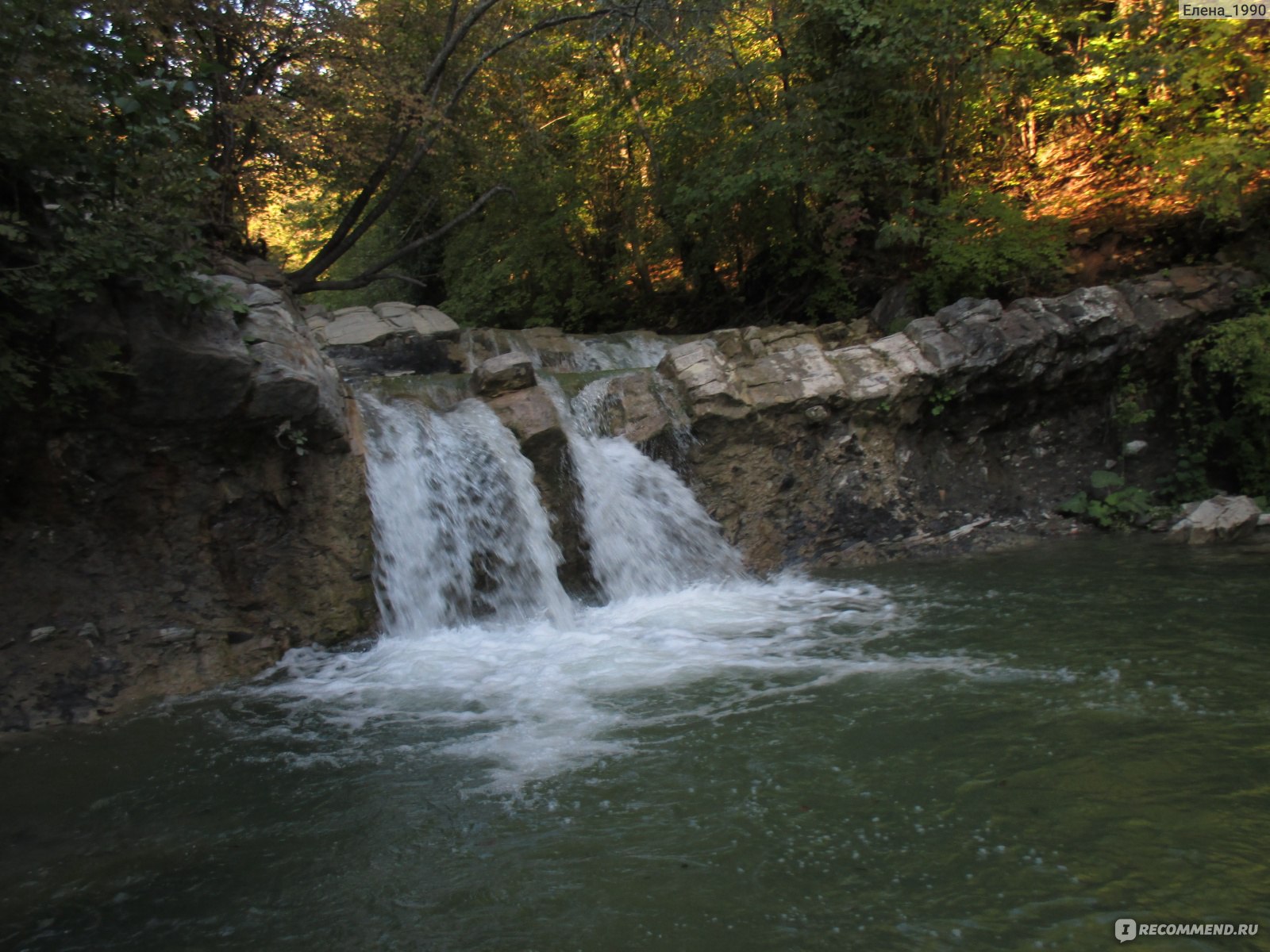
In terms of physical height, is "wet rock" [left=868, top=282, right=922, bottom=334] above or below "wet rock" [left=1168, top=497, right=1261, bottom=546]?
above

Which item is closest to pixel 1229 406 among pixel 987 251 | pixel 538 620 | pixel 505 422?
pixel 987 251

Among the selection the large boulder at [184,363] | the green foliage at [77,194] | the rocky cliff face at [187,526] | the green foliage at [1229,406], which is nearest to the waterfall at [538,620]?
the rocky cliff face at [187,526]

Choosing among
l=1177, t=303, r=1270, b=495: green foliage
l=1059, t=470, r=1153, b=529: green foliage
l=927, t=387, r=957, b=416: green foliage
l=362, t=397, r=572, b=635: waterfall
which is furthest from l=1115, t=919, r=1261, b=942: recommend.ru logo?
l=1177, t=303, r=1270, b=495: green foliage

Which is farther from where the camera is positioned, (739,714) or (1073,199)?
(1073,199)

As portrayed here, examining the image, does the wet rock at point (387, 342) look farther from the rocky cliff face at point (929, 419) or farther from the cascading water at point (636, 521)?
the rocky cliff face at point (929, 419)

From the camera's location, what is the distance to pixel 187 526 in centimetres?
669

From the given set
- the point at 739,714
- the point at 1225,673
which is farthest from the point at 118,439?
the point at 1225,673

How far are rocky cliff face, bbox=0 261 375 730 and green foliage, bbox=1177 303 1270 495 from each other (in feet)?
27.0

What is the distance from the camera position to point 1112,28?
10.4 meters

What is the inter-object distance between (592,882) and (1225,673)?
400 cm

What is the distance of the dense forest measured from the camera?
227 inches

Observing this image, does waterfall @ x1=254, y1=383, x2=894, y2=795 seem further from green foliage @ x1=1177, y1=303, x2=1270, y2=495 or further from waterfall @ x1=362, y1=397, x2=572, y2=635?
green foliage @ x1=1177, y1=303, x2=1270, y2=495

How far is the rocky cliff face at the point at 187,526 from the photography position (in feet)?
19.8

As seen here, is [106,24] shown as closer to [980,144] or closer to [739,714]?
[739,714]
